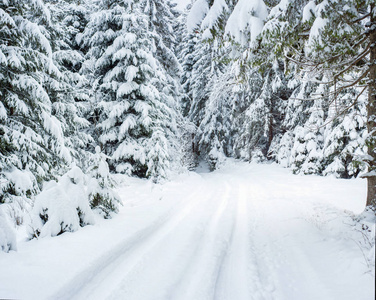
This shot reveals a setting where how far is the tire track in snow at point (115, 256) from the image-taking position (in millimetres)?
2924

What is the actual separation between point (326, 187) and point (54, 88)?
13102 mm

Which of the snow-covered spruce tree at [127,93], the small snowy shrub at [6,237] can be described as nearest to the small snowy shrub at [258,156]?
the snow-covered spruce tree at [127,93]

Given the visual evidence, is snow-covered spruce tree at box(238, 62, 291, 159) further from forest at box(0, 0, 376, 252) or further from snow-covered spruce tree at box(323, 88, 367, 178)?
snow-covered spruce tree at box(323, 88, 367, 178)

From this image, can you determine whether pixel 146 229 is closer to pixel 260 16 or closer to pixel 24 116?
pixel 260 16

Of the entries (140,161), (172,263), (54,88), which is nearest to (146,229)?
(172,263)

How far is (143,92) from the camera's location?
1170 centimetres

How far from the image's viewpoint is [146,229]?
5.05 m

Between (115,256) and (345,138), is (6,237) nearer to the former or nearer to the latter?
(115,256)

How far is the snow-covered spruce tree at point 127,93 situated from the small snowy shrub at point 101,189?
5.43 m

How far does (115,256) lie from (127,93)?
9407 millimetres

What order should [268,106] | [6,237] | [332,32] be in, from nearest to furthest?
[6,237] → [332,32] → [268,106]

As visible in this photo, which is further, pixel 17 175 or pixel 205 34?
pixel 17 175

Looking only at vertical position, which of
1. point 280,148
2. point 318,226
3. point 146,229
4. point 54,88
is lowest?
point 146,229

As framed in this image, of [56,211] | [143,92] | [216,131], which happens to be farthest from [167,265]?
[216,131]
